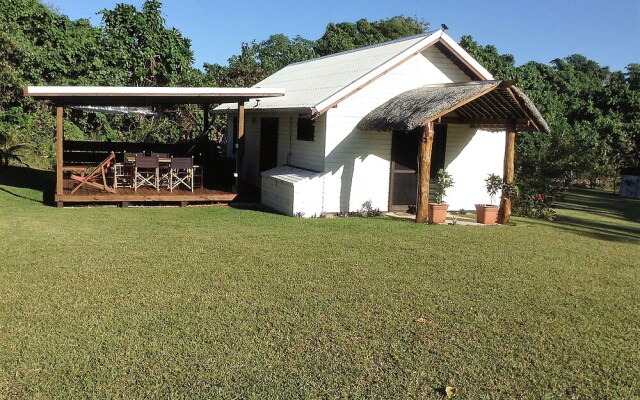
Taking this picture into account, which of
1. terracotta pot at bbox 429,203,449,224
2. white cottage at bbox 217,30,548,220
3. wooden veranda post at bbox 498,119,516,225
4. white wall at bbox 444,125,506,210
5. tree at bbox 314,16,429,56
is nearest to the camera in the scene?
terracotta pot at bbox 429,203,449,224

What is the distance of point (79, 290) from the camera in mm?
6367

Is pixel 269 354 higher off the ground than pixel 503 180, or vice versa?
pixel 503 180

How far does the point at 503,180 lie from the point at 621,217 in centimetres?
476

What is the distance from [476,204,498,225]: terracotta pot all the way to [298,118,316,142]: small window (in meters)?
4.05

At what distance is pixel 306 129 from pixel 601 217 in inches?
302

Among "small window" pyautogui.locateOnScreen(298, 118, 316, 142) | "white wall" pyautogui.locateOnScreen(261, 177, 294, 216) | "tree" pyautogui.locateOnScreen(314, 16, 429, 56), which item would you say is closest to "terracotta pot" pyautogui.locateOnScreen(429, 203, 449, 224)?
"white wall" pyautogui.locateOnScreen(261, 177, 294, 216)

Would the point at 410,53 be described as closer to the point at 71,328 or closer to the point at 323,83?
the point at 323,83

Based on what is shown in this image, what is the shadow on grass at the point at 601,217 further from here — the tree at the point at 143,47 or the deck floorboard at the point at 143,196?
the tree at the point at 143,47

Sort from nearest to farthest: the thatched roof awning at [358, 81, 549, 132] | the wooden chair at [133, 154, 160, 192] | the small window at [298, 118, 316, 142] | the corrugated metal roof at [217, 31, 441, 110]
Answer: the thatched roof awning at [358, 81, 549, 132] → the corrugated metal roof at [217, 31, 441, 110] → the small window at [298, 118, 316, 142] → the wooden chair at [133, 154, 160, 192]

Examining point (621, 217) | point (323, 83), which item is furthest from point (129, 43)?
point (621, 217)

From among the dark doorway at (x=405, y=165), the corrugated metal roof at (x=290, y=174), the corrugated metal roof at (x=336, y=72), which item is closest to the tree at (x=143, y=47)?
the corrugated metal roof at (x=336, y=72)

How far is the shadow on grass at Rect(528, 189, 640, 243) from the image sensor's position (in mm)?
11930

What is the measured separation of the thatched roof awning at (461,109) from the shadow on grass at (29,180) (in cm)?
760

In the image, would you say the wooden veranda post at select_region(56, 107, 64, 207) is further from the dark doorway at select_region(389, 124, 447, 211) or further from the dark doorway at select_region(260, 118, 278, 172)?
the dark doorway at select_region(389, 124, 447, 211)
